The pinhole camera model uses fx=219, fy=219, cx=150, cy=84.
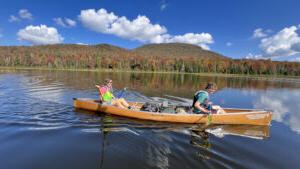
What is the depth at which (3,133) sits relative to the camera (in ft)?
27.7

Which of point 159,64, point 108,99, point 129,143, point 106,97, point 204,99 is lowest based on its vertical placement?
point 129,143

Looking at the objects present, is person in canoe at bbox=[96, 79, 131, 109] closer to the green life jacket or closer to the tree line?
the green life jacket

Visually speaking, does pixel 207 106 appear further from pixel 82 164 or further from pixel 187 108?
pixel 82 164

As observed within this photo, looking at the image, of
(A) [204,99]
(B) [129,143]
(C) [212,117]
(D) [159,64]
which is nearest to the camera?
(B) [129,143]

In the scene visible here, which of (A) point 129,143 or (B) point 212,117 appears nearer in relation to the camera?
(A) point 129,143

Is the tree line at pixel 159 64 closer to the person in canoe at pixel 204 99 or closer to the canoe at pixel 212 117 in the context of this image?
the canoe at pixel 212 117

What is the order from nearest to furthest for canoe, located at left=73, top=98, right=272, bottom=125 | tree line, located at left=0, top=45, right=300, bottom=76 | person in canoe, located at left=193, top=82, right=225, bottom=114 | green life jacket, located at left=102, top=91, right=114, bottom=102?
person in canoe, located at left=193, top=82, right=225, bottom=114 → canoe, located at left=73, top=98, right=272, bottom=125 → green life jacket, located at left=102, top=91, right=114, bottom=102 → tree line, located at left=0, top=45, right=300, bottom=76

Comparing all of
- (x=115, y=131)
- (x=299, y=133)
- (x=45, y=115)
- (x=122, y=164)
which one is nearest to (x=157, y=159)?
(x=122, y=164)

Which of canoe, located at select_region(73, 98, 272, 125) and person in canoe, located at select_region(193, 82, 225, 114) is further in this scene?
canoe, located at select_region(73, 98, 272, 125)

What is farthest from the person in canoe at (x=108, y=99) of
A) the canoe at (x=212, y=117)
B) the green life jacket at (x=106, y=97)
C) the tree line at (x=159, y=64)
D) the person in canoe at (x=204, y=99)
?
the tree line at (x=159, y=64)

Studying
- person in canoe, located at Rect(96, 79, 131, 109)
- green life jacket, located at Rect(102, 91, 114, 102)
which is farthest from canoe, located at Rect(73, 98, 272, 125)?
green life jacket, located at Rect(102, 91, 114, 102)

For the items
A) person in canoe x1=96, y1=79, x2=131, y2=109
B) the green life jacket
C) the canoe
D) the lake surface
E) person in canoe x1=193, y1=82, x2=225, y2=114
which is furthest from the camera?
the green life jacket

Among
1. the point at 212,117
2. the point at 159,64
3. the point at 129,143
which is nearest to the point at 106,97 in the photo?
the point at 129,143

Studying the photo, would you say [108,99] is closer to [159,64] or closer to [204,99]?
[204,99]
